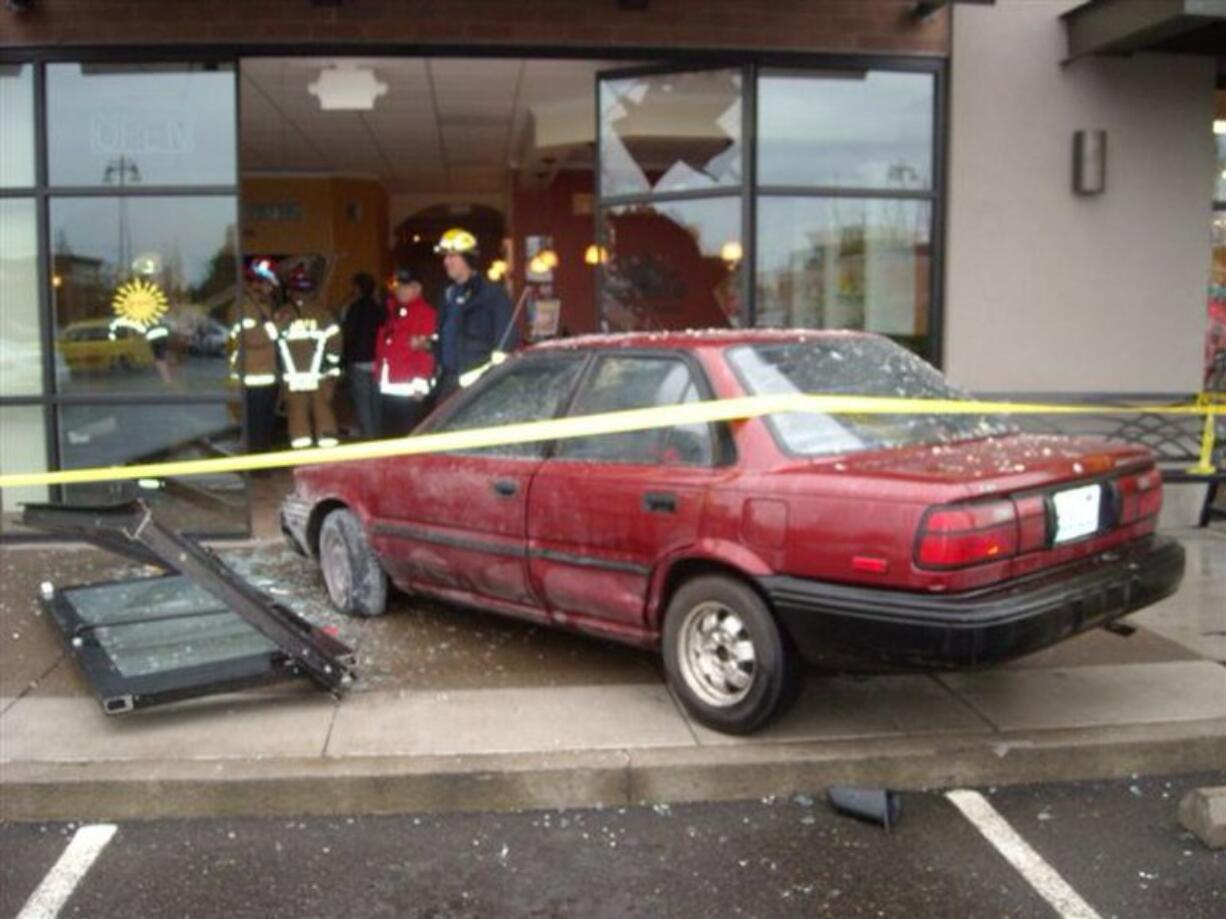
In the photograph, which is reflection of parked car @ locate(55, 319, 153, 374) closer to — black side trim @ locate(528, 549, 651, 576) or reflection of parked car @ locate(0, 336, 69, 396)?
reflection of parked car @ locate(0, 336, 69, 396)

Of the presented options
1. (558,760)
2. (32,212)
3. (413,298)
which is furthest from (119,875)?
(413,298)

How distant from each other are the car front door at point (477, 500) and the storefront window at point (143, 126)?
3.75m

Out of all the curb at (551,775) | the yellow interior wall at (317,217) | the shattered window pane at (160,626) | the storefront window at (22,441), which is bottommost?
the curb at (551,775)

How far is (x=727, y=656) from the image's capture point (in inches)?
195

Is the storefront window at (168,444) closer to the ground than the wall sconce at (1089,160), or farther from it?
closer to the ground

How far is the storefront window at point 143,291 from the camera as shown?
8.89m

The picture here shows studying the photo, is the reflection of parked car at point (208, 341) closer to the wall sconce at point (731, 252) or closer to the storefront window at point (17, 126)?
the storefront window at point (17, 126)

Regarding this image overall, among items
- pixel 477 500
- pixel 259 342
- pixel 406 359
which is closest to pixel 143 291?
pixel 406 359

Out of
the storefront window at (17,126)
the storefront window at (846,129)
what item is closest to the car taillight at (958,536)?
the storefront window at (846,129)

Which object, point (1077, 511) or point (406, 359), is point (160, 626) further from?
point (406, 359)

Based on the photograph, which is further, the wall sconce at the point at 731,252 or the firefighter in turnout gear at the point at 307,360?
the firefighter in turnout gear at the point at 307,360

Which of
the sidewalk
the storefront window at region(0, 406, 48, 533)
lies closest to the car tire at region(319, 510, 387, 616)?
the sidewalk

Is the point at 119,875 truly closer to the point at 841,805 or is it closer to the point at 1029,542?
the point at 841,805

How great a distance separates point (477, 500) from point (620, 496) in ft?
2.82
